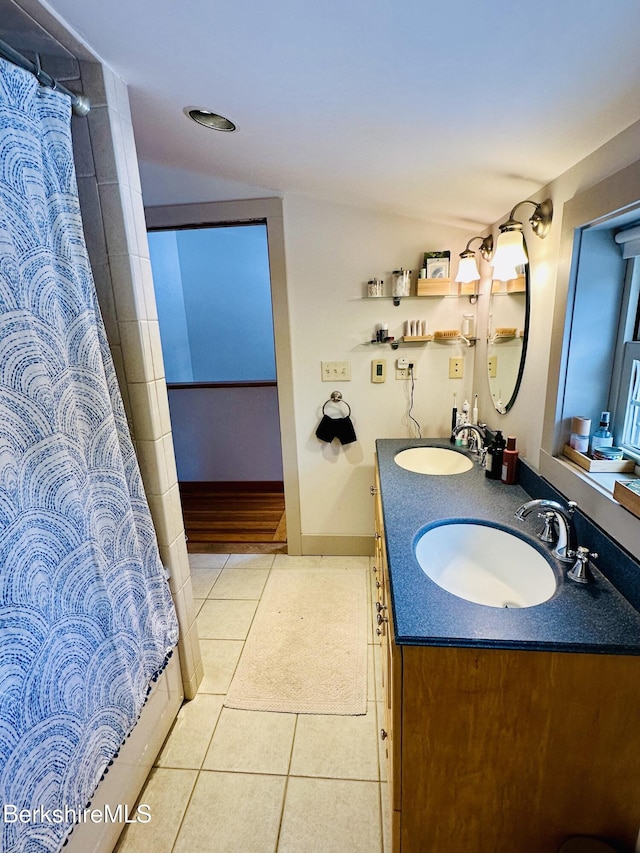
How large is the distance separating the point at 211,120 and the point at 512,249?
1.11 metres

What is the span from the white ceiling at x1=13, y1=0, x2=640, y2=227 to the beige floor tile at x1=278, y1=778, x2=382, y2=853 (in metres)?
1.96

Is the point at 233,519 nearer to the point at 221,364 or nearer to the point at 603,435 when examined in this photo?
the point at 221,364

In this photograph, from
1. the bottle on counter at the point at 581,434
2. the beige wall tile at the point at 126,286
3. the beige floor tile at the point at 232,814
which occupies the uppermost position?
the beige wall tile at the point at 126,286

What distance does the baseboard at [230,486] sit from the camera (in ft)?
11.9

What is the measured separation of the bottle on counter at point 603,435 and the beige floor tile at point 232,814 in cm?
148

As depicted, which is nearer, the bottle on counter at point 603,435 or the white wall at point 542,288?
the white wall at point 542,288

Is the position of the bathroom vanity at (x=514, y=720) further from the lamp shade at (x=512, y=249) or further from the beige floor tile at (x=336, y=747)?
the lamp shade at (x=512, y=249)

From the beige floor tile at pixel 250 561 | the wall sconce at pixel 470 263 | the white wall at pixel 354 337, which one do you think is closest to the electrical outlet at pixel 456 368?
the white wall at pixel 354 337

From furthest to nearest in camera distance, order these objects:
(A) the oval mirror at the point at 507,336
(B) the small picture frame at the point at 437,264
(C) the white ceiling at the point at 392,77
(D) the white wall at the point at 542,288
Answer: (B) the small picture frame at the point at 437,264 → (A) the oval mirror at the point at 507,336 → (D) the white wall at the point at 542,288 → (C) the white ceiling at the point at 392,77

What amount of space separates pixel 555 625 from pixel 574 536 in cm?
31

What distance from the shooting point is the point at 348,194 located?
6.10 ft

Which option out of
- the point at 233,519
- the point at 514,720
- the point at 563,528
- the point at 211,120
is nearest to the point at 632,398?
the point at 563,528


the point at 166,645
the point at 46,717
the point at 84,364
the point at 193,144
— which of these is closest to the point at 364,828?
the point at 166,645

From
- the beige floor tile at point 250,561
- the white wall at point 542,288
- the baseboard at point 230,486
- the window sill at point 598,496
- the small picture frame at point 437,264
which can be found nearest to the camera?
the window sill at point 598,496
